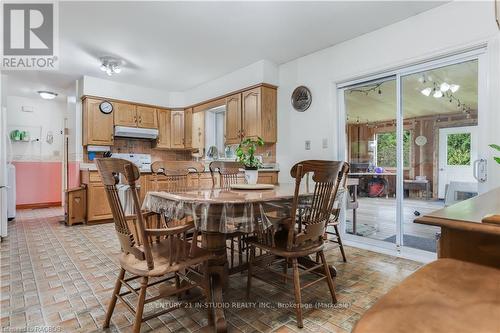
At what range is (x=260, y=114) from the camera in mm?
3988

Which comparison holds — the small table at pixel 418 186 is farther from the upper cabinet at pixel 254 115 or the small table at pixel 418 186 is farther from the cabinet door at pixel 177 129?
the cabinet door at pixel 177 129

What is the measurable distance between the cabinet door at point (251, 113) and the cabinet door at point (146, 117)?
7.07 feet

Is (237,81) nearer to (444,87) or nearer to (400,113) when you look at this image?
(400,113)

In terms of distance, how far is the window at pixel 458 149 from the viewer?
2.65 metres

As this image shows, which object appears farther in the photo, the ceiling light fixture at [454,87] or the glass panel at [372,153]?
the glass panel at [372,153]

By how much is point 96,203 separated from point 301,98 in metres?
3.68

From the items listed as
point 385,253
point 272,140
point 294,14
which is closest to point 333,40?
point 294,14

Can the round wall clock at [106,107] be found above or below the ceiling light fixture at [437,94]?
above

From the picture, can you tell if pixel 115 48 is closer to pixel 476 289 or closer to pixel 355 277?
pixel 355 277

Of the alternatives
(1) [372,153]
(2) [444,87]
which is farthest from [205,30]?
(2) [444,87]

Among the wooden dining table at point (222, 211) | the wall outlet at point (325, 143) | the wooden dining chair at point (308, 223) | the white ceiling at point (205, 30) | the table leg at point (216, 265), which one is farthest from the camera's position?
the wall outlet at point (325, 143)

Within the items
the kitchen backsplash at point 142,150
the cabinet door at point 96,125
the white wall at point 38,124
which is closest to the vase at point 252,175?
the cabinet door at point 96,125

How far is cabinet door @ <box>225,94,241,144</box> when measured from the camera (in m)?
4.37

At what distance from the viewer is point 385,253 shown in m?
3.01
